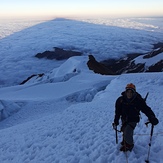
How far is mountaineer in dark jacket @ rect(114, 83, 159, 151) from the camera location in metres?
6.42

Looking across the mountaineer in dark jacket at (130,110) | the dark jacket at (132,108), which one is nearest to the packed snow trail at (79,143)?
the mountaineer in dark jacket at (130,110)

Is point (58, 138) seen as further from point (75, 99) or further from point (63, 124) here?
point (75, 99)

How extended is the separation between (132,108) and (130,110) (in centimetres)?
9

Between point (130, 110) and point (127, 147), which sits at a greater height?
point (130, 110)

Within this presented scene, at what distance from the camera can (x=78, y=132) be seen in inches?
433

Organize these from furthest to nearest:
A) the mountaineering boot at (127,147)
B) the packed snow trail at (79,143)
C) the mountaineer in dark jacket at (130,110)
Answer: the packed snow trail at (79,143) → the mountaineering boot at (127,147) → the mountaineer in dark jacket at (130,110)

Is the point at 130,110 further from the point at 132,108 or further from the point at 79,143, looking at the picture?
the point at 79,143

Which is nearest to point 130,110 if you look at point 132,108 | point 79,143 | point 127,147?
point 132,108

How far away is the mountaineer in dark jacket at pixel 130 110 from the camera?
642cm

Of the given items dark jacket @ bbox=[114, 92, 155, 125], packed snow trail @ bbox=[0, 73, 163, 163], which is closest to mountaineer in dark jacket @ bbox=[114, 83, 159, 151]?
dark jacket @ bbox=[114, 92, 155, 125]

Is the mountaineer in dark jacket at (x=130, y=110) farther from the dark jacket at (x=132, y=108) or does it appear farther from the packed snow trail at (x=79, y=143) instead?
the packed snow trail at (x=79, y=143)

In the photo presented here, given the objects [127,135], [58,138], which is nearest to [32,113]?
[58,138]

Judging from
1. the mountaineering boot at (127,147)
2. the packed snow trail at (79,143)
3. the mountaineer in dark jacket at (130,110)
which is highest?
the mountaineer in dark jacket at (130,110)

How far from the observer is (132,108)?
6.66 meters
